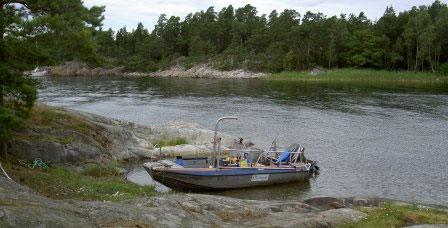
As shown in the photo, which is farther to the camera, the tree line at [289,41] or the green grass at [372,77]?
the tree line at [289,41]

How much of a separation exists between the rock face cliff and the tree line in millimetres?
81576

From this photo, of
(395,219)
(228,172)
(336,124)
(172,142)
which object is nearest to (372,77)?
(336,124)

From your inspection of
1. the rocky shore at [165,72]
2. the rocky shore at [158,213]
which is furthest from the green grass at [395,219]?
the rocky shore at [165,72]

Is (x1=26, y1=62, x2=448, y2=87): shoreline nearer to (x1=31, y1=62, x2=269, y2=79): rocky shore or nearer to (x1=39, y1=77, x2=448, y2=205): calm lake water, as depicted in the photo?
(x1=31, y1=62, x2=269, y2=79): rocky shore

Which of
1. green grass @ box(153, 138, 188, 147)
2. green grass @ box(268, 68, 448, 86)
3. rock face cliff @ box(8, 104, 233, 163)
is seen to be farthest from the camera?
green grass @ box(268, 68, 448, 86)

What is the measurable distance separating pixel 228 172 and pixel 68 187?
1055 cm

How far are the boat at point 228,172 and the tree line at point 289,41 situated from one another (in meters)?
84.7

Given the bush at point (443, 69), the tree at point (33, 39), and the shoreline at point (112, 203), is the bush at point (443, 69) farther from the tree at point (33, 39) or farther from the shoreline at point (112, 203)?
the tree at point (33, 39)

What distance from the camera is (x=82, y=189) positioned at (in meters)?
20.3

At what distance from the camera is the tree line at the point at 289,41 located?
372 ft

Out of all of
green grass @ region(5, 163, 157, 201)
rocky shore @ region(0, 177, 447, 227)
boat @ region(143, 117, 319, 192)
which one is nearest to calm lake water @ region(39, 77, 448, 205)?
boat @ region(143, 117, 319, 192)

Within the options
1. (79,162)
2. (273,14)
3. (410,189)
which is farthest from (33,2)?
(273,14)

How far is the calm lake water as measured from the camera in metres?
30.2

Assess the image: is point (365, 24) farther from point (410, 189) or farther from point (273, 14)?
point (410, 189)
